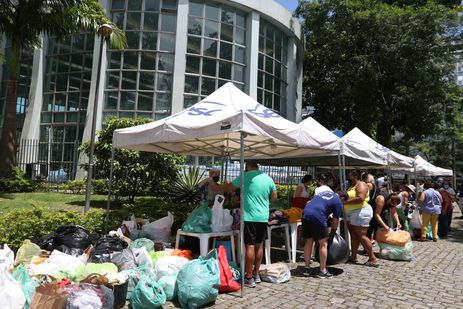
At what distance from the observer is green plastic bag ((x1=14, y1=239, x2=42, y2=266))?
226 inches

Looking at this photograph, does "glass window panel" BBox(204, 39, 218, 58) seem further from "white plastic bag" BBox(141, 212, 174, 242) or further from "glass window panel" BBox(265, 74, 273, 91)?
"white plastic bag" BBox(141, 212, 174, 242)

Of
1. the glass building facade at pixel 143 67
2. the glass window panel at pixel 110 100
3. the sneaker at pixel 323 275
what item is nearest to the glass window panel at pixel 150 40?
the glass building facade at pixel 143 67

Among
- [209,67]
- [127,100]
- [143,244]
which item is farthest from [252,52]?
[143,244]

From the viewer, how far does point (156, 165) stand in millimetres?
13539

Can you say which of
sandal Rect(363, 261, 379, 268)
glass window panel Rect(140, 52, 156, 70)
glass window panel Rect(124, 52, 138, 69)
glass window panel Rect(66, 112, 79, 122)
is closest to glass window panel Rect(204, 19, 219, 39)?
glass window panel Rect(140, 52, 156, 70)

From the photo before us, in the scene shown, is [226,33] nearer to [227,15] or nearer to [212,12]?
[227,15]

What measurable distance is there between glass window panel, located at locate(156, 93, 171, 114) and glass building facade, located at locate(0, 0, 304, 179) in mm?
50

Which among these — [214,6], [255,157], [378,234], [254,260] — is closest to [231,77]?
[214,6]

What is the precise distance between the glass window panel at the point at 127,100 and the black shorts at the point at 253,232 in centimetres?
1523

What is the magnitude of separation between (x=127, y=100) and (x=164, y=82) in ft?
6.72

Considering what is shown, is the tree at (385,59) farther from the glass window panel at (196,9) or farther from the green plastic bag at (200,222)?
the green plastic bag at (200,222)

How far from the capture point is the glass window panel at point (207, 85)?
20500 mm

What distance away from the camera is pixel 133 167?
13242mm

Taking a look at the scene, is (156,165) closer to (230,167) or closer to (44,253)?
(230,167)
